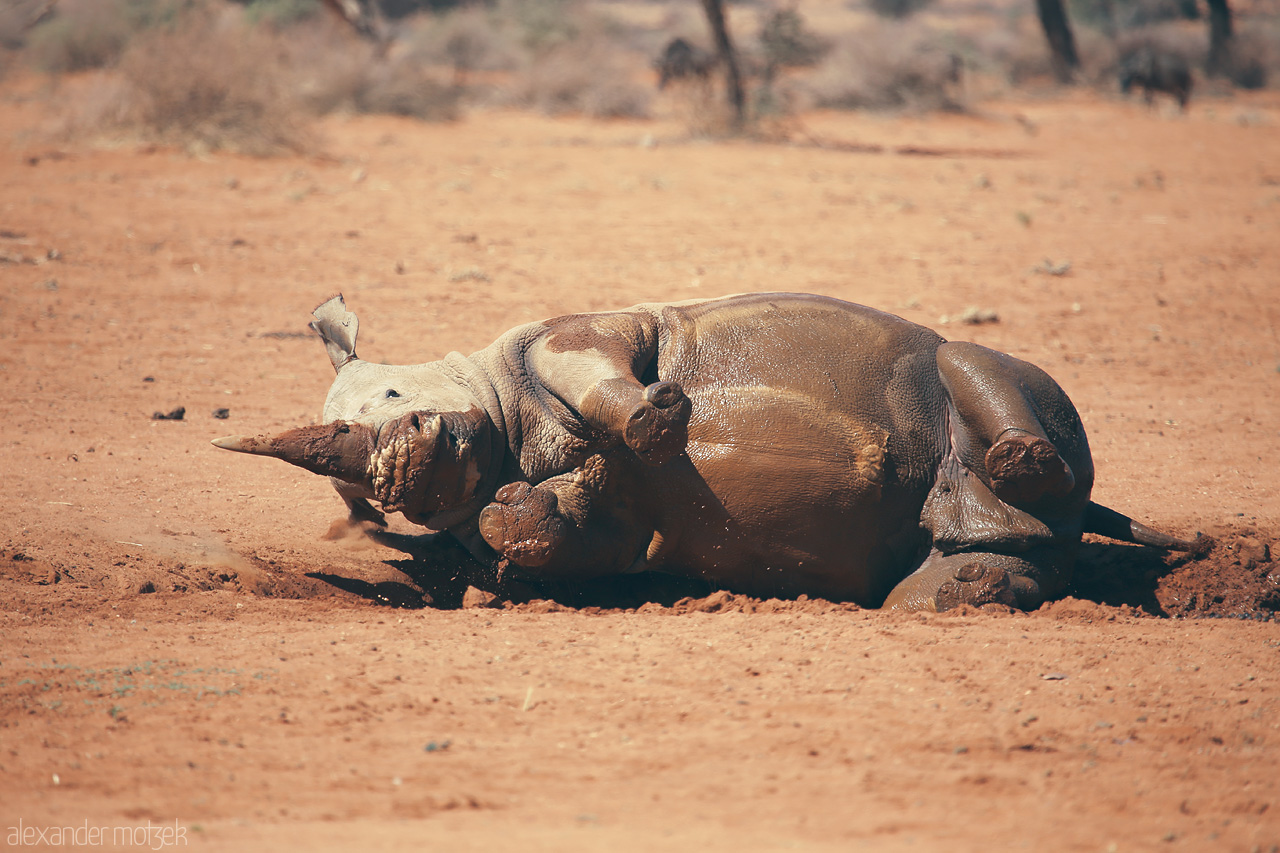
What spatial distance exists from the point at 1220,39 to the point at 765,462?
84.9 ft

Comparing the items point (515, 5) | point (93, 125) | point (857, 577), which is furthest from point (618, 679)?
point (515, 5)

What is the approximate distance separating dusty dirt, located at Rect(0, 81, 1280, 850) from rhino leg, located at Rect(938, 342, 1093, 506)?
467mm

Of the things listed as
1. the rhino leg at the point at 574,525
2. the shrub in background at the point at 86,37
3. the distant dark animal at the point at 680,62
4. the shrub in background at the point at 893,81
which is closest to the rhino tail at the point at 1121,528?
the rhino leg at the point at 574,525

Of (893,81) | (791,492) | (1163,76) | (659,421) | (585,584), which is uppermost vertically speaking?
(659,421)

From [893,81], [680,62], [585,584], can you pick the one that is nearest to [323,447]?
[585,584]

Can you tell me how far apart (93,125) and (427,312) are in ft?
25.5

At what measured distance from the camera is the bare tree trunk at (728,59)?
615 inches

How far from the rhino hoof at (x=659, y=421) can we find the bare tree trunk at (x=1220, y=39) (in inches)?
1022

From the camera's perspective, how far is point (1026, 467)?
3529 mm

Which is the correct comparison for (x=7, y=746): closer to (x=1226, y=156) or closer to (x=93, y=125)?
(x=93, y=125)

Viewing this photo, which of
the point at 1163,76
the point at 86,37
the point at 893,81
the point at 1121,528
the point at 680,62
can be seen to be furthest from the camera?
the point at 86,37

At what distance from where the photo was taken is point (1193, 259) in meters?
9.66

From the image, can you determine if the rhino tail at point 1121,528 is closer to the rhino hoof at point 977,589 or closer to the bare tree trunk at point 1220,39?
the rhino hoof at point 977,589

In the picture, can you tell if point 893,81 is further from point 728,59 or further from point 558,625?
point 558,625
